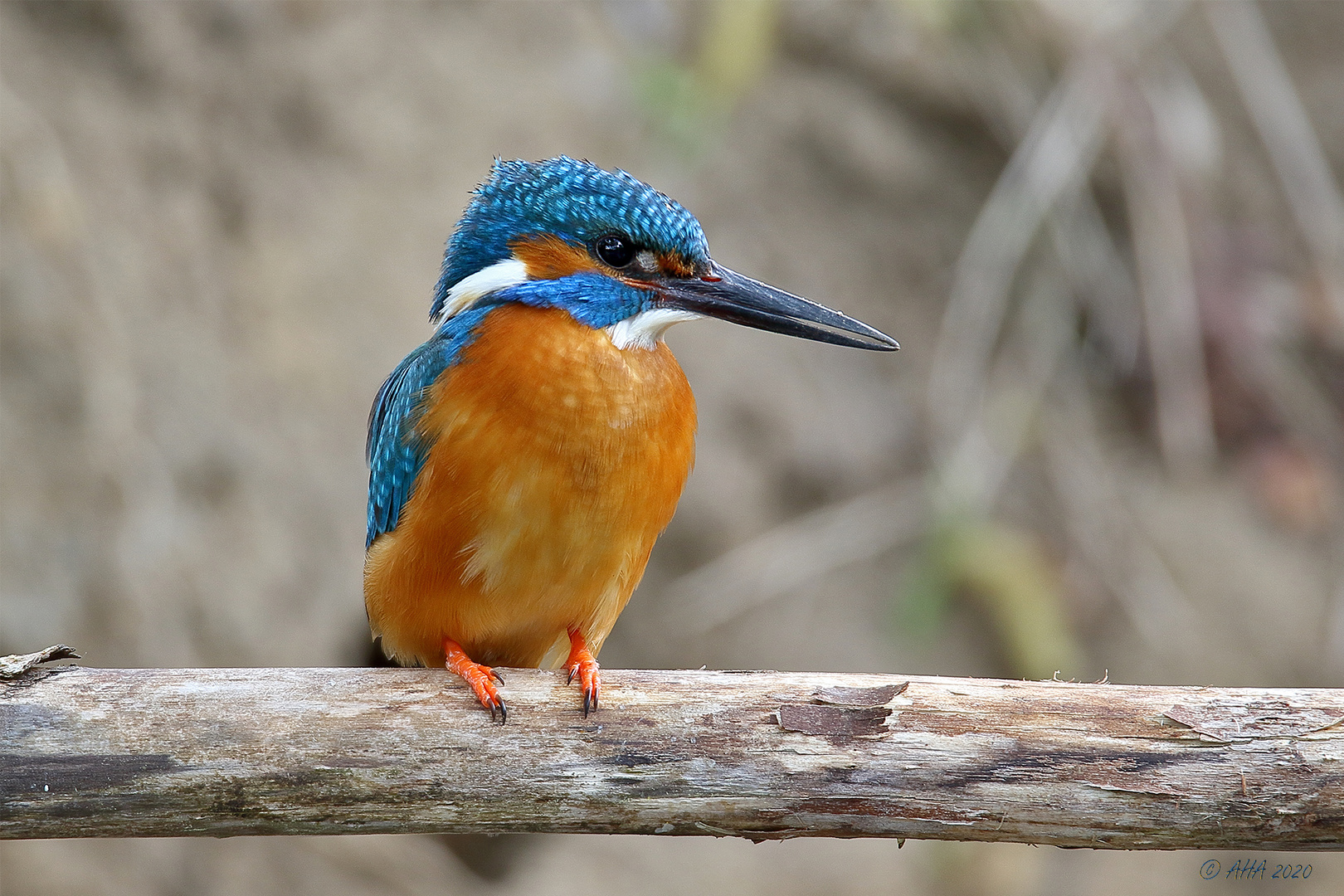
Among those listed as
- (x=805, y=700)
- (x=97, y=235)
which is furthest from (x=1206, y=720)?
(x=97, y=235)

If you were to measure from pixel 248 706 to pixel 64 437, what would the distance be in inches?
80.0

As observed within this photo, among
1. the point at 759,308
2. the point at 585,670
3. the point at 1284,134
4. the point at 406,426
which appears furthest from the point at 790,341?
the point at 585,670

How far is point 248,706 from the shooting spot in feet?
6.71

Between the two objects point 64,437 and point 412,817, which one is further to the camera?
point 64,437

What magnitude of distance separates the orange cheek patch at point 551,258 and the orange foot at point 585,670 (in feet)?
2.61

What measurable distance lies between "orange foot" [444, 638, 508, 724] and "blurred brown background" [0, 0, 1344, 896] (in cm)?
175

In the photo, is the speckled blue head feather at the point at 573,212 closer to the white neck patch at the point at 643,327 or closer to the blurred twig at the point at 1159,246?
the white neck patch at the point at 643,327

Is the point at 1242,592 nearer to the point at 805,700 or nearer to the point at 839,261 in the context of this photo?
the point at 839,261

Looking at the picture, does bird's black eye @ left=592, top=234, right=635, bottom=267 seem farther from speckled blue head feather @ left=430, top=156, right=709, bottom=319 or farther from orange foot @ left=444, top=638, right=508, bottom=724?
orange foot @ left=444, top=638, right=508, bottom=724

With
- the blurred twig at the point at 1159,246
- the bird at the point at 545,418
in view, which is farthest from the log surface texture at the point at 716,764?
the blurred twig at the point at 1159,246

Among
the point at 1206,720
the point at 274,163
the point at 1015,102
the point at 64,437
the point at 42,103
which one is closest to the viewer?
the point at 1206,720

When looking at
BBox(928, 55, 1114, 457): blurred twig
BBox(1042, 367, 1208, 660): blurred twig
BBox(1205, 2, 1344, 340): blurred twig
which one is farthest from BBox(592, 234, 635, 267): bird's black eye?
BBox(1205, 2, 1344, 340): blurred twig

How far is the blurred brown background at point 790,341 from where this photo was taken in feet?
12.8

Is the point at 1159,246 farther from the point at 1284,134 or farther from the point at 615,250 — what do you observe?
the point at 615,250
